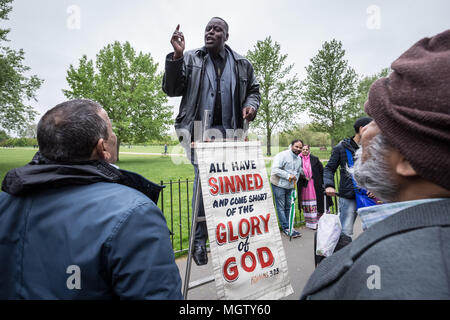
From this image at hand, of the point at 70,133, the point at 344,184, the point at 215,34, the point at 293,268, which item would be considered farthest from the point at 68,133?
the point at 344,184

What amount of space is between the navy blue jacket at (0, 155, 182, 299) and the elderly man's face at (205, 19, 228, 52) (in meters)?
2.09

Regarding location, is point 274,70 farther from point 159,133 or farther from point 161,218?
point 161,218

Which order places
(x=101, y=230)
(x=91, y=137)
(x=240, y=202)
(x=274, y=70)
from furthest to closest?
1. (x=274, y=70)
2. (x=240, y=202)
3. (x=91, y=137)
4. (x=101, y=230)

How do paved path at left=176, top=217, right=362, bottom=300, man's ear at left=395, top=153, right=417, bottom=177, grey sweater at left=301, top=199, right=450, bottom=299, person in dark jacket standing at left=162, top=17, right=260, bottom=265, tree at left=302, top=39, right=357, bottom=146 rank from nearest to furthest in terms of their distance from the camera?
1. grey sweater at left=301, top=199, right=450, bottom=299
2. man's ear at left=395, top=153, right=417, bottom=177
3. person in dark jacket standing at left=162, top=17, right=260, bottom=265
4. paved path at left=176, top=217, right=362, bottom=300
5. tree at left=302, top=39, right=357, bottom=146

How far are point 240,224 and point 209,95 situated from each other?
136cm

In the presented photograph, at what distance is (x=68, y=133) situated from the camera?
1.24m

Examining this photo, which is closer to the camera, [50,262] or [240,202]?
[50,262]

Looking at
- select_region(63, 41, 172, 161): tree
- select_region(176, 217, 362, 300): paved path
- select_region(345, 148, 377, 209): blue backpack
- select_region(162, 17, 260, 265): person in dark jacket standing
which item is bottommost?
select_region(176, 217, 362, 300): paved path

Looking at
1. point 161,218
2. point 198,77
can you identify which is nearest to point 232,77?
point 198,77

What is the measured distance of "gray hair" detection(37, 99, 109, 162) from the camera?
1235mm

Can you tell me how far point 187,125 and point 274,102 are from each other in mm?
28258

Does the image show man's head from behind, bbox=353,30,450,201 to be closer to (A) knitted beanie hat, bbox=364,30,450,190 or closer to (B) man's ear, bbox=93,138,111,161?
(A) knitted beanie hat, bbox=364,30,450,190

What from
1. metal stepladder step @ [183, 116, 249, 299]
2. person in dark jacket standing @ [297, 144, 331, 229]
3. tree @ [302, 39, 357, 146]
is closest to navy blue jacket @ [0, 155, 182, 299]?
metal stepladder step @ [183, 116, 249, 299]
